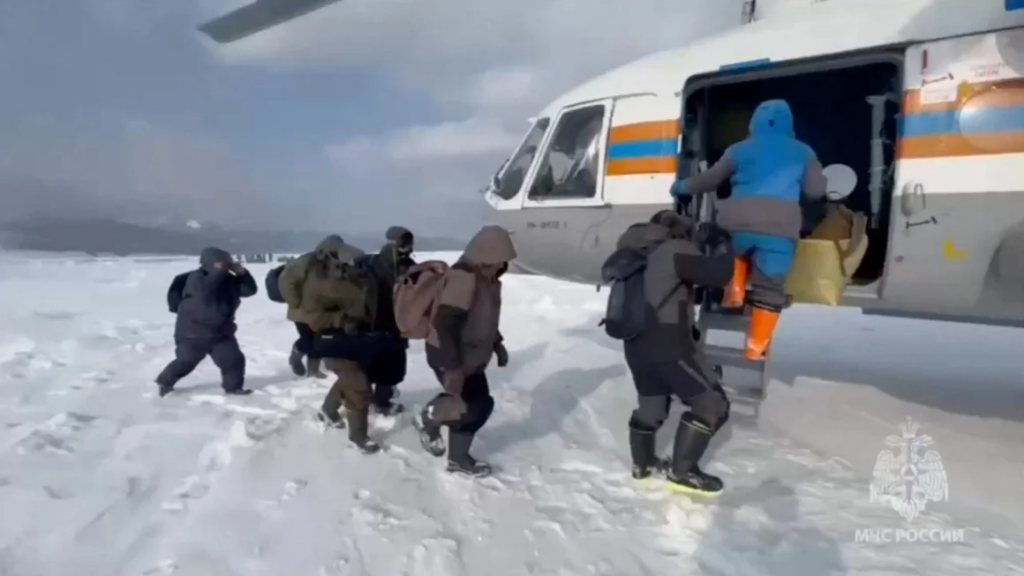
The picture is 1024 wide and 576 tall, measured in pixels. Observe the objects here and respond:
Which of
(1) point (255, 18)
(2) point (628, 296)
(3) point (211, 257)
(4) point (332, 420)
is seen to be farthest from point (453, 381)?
(1) point (255, 18)

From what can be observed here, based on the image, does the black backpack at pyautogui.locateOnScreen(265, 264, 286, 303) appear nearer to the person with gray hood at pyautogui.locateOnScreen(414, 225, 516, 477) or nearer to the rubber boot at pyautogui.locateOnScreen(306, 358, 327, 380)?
the rubber boot at pyautogui.locateOnScreen(306, 358, 327, 380)

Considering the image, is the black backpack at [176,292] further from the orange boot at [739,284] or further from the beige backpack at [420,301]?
the orange boot at [739,284]

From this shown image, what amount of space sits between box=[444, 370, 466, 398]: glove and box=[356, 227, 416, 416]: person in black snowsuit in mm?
1034

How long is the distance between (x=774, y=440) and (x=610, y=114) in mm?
3220

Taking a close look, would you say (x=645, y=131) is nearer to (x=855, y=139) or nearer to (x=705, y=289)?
(x=705, y=289)

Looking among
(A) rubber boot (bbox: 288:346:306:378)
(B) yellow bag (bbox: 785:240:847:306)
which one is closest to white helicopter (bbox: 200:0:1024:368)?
(B) yellow bag (bbox: 785:240:847:306)

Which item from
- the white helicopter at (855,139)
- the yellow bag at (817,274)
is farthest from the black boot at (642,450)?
the yellow bag at (817,274)

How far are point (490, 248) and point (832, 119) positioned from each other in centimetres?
511

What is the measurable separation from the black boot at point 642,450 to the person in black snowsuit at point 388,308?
193 centimetres

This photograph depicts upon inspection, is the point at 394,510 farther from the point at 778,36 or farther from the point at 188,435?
the point at 778,36

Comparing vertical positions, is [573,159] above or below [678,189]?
above

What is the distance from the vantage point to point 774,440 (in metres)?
5.07

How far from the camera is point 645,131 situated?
5.88 m

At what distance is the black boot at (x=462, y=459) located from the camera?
4340 mm
